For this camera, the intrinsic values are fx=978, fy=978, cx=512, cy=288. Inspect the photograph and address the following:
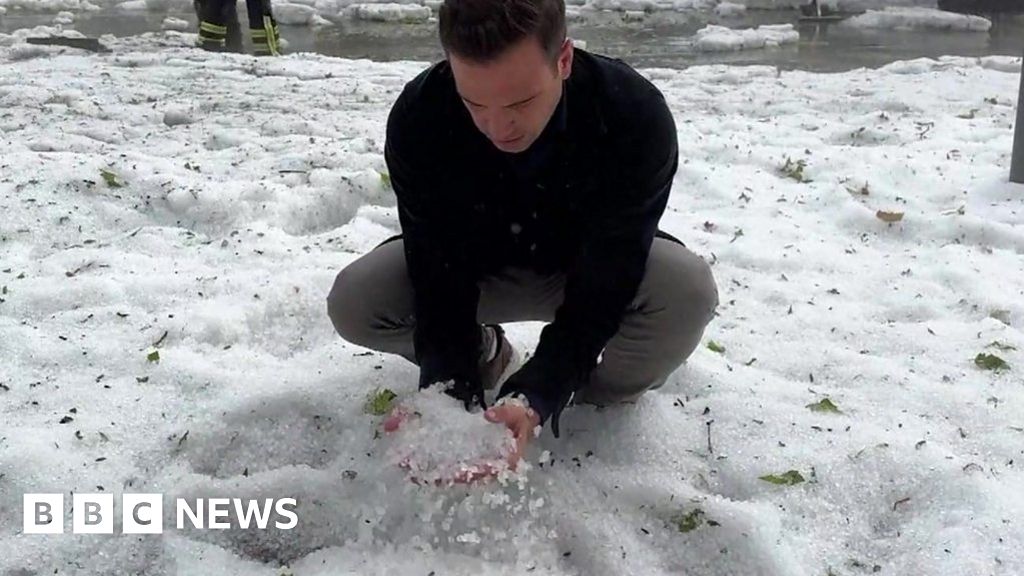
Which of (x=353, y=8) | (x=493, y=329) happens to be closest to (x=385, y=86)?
(x=493, y=329)

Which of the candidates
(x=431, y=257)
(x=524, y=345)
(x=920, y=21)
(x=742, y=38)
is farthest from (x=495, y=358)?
(x=920, y=21)

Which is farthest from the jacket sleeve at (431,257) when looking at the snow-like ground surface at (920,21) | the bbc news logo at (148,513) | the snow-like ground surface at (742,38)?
the snow-like ground surface at (920,21)

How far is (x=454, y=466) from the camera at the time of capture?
172 centimetres

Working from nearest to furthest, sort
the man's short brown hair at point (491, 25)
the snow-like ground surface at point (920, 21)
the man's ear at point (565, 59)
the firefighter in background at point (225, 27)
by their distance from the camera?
1. the man's short brown hair at point (491, 25)
2. the man's ear at point (565, 59)
3. the firefighter in background at point (225, 27)
4. the snow-like ground surface at point (920, 21)

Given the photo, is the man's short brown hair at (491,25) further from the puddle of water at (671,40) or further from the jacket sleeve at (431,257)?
the puddle of water at (671,40)

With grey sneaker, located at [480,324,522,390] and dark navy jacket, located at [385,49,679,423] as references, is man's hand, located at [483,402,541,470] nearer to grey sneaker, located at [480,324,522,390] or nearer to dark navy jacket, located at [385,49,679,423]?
dark navy jacket, located at [385,49,679,423]

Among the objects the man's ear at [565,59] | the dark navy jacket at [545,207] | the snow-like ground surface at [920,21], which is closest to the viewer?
the man's ear at [565,59]

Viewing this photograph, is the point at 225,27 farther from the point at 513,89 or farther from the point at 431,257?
the point at 513,89

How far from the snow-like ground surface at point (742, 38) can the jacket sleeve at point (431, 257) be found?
5.90 metres

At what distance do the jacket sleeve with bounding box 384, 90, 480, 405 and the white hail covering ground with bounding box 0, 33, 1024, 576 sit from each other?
0.23m

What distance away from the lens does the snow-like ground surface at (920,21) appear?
8344 mm

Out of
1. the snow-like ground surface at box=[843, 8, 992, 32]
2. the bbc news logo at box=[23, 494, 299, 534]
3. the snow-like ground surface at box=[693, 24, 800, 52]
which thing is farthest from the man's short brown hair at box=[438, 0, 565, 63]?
the snow-like ground surface at box=[843, 8, 992, 32]

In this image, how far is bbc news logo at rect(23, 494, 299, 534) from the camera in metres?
1.77

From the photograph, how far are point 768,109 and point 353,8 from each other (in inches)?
230
